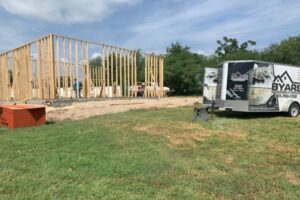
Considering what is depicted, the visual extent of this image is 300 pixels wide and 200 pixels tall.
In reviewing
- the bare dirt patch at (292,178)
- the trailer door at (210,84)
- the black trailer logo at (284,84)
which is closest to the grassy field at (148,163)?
the bare dirt patch at (292,178)

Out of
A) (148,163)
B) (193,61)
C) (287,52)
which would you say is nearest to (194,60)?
(193,61)

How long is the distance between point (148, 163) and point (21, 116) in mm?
5560

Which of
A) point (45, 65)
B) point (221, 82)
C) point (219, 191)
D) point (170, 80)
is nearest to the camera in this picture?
point (219, 191)

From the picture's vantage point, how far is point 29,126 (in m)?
9.32

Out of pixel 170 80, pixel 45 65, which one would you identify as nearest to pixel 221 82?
pixel 45 65

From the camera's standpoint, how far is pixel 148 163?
17.0 ft

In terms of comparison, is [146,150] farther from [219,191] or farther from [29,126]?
[29,126]

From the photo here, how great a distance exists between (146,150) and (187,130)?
2.62 m

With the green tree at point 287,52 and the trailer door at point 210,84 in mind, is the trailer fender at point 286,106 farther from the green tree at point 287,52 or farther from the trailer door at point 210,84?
the green tree at point 287,52

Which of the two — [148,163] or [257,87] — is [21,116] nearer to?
[148,163]

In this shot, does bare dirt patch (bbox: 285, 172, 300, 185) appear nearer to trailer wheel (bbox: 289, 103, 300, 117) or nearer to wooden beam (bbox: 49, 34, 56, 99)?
trailer wheel (bbox: 289, 103, 300, 117)

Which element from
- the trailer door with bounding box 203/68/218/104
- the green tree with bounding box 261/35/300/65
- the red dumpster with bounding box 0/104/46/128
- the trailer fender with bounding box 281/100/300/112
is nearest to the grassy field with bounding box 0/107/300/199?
the red dumpster with bounding box 0/104/46/128

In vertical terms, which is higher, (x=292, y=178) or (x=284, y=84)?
(x=284, y=84)

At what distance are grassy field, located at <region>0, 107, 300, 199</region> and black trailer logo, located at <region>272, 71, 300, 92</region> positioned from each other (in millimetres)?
3572
